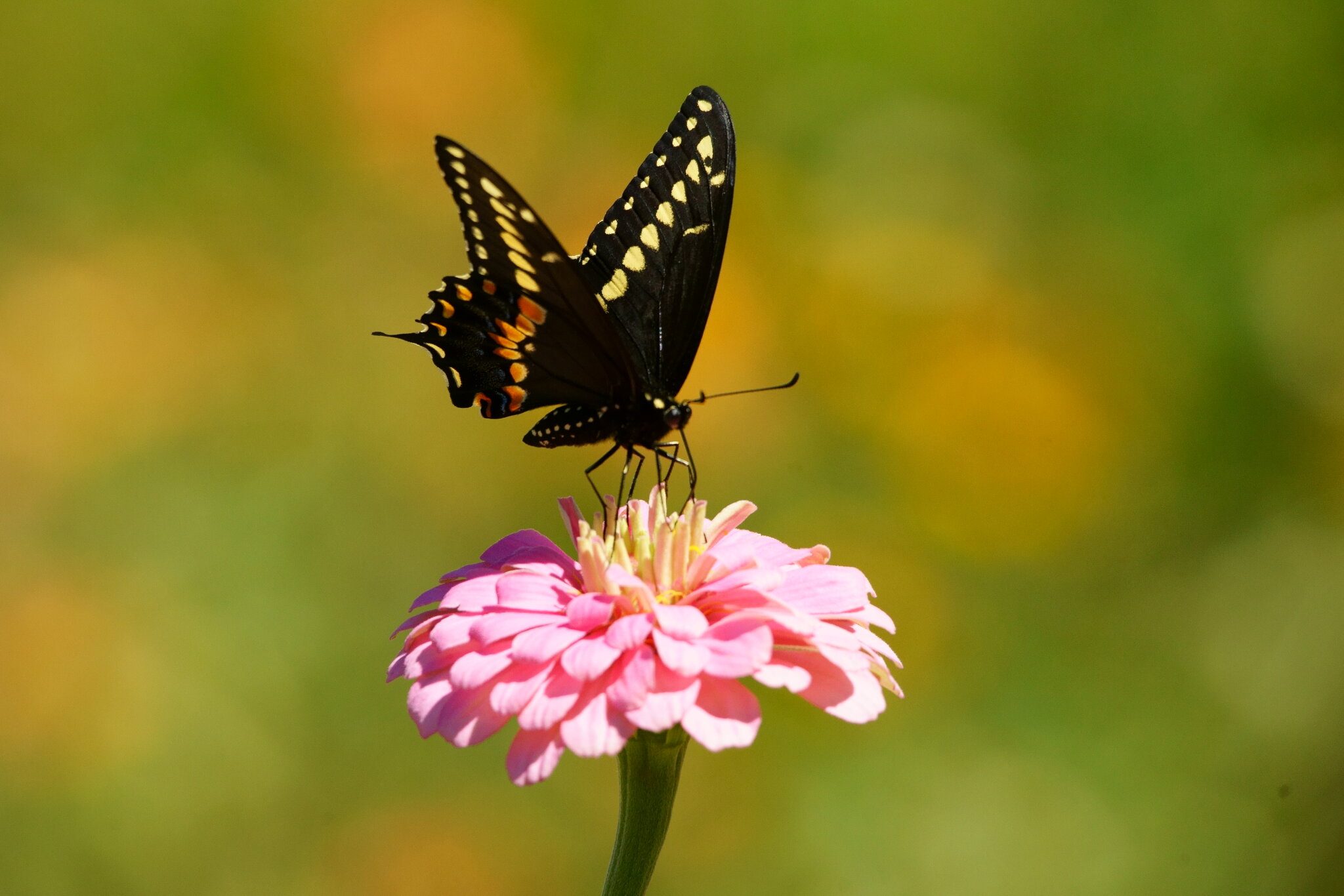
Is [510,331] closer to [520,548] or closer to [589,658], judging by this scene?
[520,548]

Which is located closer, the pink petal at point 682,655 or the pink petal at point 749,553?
the pink petal at point 682,655

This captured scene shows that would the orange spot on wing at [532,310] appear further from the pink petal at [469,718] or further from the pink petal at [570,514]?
the pink petal at [469,718]

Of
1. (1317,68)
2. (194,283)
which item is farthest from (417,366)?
(1317,68)

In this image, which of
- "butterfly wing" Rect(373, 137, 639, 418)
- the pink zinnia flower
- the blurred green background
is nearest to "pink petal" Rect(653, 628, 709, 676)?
the pink zinnia flower

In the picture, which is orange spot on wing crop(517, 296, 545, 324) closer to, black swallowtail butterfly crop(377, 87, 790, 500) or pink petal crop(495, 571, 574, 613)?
black swallowtail butterfly crop(377, 87, 790, 500)

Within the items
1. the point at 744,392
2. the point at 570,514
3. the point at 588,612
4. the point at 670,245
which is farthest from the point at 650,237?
the point at 588,612

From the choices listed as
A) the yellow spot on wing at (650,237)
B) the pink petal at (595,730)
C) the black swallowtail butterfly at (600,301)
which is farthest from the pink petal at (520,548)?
the yellow spot on wing at (650,237)
